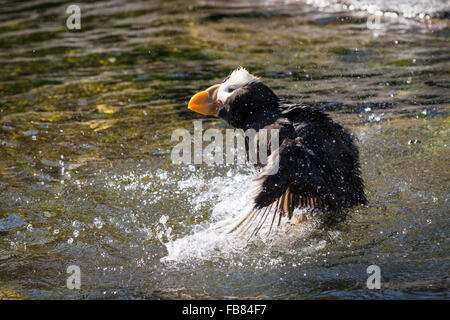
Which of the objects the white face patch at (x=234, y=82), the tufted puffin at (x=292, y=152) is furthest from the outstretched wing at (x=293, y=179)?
the white face patch at (x=234, y=82)

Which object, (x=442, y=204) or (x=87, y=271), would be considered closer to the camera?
(x=87, y=271)

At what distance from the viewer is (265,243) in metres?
4.43

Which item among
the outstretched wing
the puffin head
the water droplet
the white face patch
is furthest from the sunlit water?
the white face patch

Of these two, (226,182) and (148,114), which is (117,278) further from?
(148,114)

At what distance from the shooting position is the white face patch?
4809 mm

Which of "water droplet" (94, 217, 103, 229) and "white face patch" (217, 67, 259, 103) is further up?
"white face patch" (217, 67, 259, 103)

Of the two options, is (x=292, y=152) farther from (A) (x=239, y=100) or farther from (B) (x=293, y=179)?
(A) (x=239, y=100)

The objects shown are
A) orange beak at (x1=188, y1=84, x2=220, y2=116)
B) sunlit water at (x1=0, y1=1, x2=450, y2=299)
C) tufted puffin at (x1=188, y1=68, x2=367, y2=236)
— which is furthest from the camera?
orange beak at (x1=188, y1=84, x2=220, y2=116)

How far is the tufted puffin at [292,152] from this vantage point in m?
4.13

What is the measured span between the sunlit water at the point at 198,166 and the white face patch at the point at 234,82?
91 centimetres

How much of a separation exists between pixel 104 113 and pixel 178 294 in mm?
3977

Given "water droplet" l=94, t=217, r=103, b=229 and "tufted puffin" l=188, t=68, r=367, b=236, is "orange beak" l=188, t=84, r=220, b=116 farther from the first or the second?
"water droplet" l=94, t=217, r=103, b=229

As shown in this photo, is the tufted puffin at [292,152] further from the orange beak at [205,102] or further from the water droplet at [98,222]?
the water droplet at [98,222]
